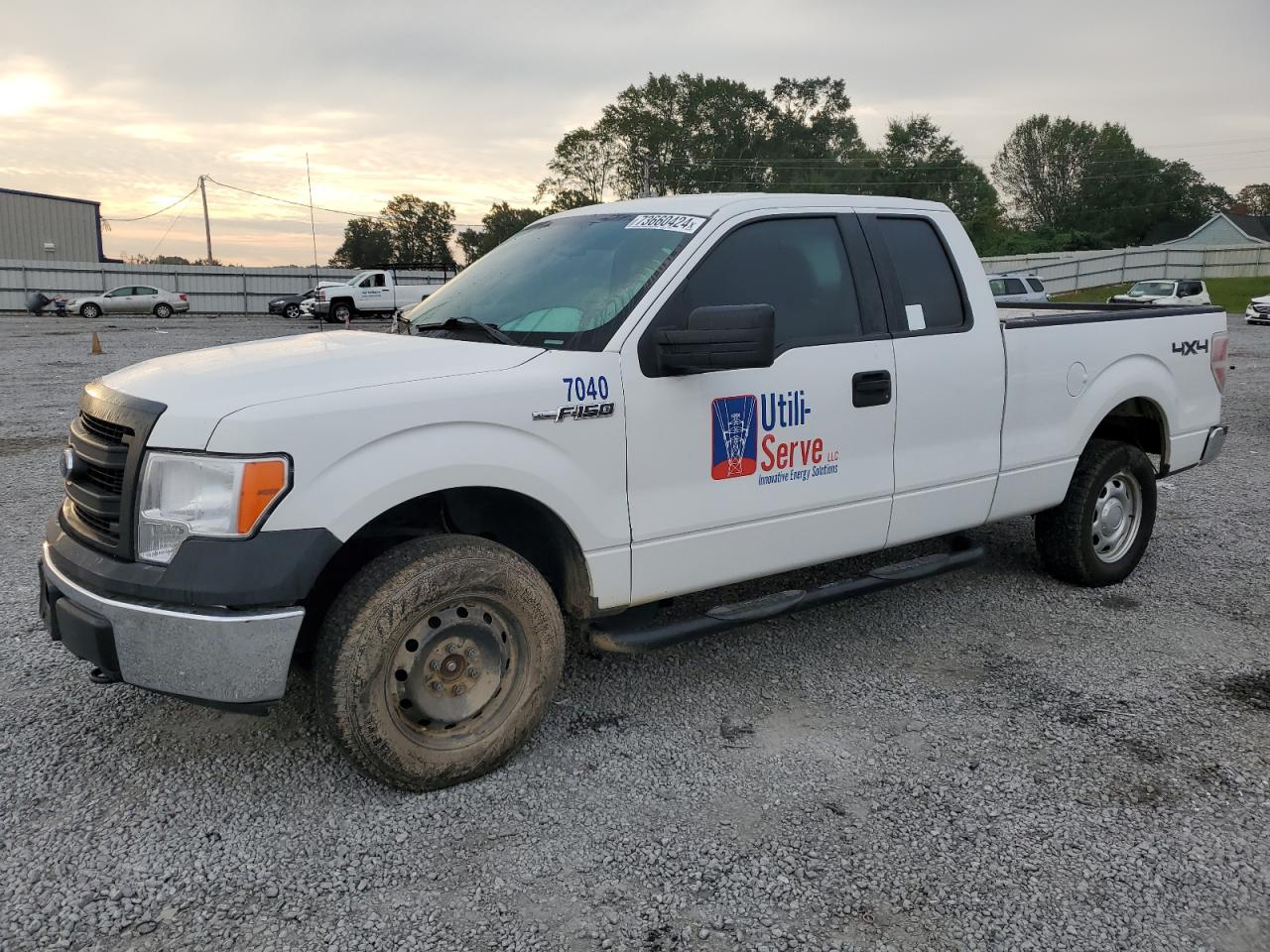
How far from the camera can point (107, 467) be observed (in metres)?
3.00

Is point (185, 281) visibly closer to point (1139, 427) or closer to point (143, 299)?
point (143, 299)

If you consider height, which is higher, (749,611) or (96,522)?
(96,522)

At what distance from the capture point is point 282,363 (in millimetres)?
3264

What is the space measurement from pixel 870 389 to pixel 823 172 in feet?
267

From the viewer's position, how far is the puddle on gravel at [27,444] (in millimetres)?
9047

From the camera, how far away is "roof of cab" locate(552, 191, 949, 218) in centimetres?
390

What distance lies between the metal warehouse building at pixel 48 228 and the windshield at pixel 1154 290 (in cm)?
4990

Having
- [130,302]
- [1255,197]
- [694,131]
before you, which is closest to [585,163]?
[694,131]

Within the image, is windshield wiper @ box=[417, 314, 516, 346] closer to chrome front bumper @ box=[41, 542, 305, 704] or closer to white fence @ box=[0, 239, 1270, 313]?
chrome front bumper @ box=[41, 542, 305, 704]

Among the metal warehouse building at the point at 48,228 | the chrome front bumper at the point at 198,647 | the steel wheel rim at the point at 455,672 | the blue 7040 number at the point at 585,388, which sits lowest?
the steel wheel rim at the point at 455,672

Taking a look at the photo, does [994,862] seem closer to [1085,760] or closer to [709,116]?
[1085,760]

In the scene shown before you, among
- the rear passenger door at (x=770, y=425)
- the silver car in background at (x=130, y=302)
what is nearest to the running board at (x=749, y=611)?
the rear passenger door at (x=770, y=425)

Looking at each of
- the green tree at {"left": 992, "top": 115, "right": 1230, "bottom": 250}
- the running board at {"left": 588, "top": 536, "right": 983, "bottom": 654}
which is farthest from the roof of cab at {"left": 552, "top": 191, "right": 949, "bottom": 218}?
the green tree at {"left": 992, "top": 115, "right": 1230, "bottom": 250}

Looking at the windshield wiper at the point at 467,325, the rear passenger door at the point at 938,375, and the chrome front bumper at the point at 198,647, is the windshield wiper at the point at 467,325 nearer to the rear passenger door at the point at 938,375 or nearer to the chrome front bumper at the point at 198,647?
the chrome front bumper at the point at 198,647
